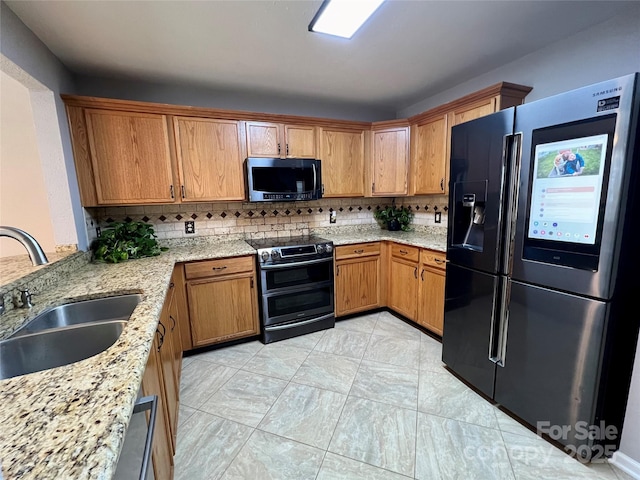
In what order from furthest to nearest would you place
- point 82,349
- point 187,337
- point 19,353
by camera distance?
point 187,337 < point 82,349 < point 19,353

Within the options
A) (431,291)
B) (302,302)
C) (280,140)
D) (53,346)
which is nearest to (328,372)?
(302,302)

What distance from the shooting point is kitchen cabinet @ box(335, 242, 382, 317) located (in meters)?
2.98

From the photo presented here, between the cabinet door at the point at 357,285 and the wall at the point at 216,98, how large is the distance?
5.78 feet

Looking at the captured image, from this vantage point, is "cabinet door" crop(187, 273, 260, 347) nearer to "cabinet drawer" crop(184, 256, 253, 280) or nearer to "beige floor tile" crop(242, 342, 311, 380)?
"cabinet drawer" crop(184, 256, 253, 280)

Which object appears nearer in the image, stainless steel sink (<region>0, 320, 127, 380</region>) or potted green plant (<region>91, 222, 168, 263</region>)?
stainless steel sink (<region>0, 320, 127, 380</region>)

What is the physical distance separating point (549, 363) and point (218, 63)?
9.75 feet

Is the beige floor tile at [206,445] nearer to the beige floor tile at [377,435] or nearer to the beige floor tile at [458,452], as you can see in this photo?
the beige floor tile at [377,435]

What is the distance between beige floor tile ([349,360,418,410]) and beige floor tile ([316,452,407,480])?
49 centimetres

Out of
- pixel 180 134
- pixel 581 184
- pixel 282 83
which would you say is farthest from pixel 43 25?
pixel 581 184

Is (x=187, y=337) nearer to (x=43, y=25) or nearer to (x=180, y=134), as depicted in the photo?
(x=180, y=134)

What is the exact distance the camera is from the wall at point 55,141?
5.89ft

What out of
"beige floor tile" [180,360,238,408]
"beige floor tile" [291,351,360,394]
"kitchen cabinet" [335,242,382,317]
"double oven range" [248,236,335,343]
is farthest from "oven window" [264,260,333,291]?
"beige floor tile" [180,360,238,408]

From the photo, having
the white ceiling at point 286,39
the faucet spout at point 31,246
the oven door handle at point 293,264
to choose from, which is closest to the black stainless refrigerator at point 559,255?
the white ceiling at point 286,39

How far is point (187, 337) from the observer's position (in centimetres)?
244
